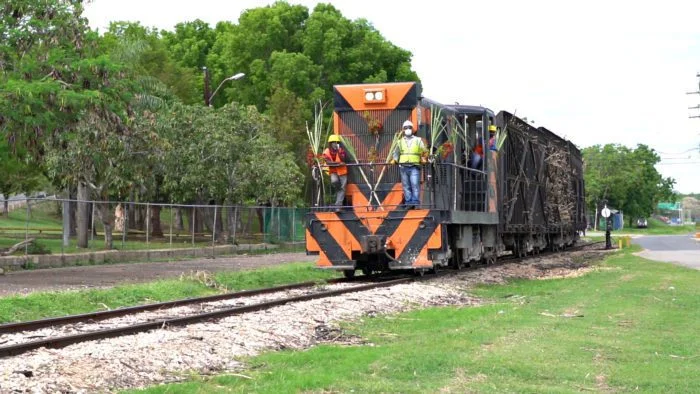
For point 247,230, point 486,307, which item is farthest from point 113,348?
point 247,230

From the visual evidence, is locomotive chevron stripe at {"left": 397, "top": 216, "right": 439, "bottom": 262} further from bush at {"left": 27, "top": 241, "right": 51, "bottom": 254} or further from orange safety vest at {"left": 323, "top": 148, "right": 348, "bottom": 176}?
bush at {"left": 27, "top": 241, "right": 51, "bottom": 254}

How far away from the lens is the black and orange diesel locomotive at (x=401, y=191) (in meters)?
17.5

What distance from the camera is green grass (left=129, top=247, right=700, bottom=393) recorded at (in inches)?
298

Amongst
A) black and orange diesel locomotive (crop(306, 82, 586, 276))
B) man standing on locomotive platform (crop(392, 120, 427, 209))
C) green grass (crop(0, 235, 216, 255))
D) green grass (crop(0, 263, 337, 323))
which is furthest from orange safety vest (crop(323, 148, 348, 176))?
green grass (crop(0, 235, 216, 255))

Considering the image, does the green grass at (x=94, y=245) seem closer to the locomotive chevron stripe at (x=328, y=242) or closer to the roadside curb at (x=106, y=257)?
the roadside curb at (x=106, y=257)

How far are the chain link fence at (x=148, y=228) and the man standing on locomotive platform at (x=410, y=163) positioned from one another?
1176 cm

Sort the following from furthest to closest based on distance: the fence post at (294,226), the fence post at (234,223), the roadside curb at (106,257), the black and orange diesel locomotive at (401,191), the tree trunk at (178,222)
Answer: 1. the fence post at (294,226)
2. the fence post at (234,223)
3. the tree trunk at (178,222)
4. the roadside curb at (106,257)
5. the black and orange diesel locomotive at (401,191)

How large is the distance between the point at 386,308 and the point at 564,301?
3.47m

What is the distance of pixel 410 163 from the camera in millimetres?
17297

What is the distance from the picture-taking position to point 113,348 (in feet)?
29.0

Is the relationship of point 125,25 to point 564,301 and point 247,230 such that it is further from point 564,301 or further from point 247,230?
point 564,301

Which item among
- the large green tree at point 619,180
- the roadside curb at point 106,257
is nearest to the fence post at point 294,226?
the roadside curb at point 106,257

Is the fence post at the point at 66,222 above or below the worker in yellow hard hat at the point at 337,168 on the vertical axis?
below

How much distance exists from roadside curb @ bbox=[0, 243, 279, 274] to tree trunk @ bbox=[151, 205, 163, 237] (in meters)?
2.34
